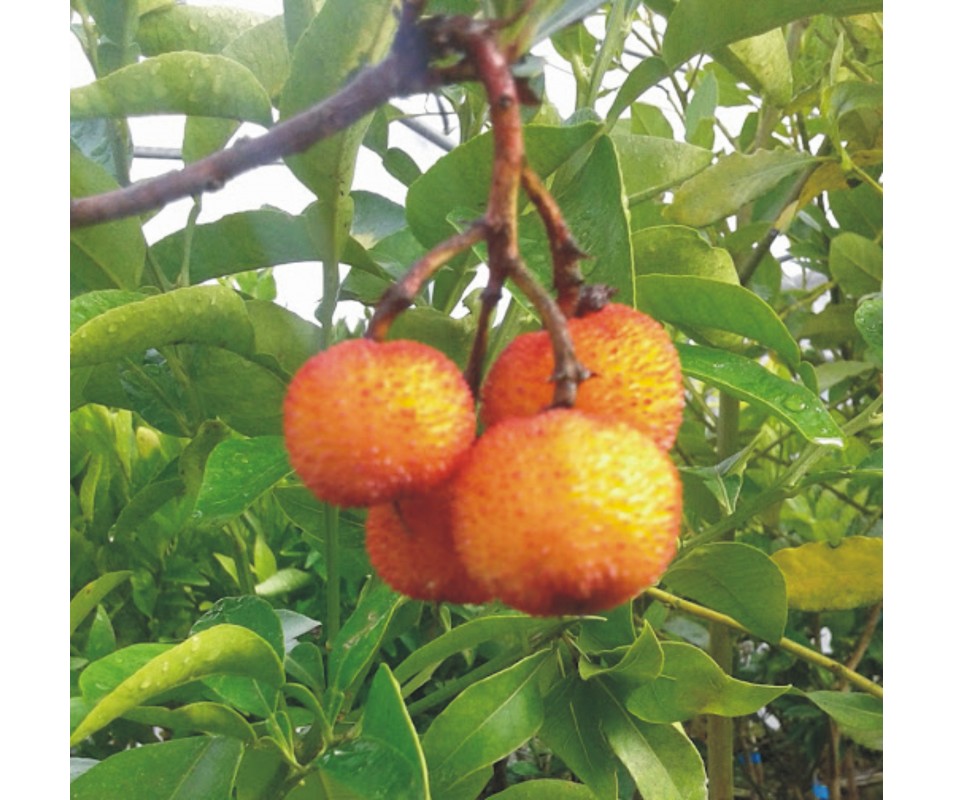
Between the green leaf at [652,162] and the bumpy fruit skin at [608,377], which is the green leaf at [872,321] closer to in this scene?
the green leaf at [652,162]

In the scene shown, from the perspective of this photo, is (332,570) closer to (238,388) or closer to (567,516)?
(238,388)

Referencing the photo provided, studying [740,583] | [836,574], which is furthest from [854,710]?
[740,583]

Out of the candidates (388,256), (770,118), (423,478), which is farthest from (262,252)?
(770,118)

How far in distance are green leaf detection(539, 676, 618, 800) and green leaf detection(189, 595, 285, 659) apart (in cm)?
19

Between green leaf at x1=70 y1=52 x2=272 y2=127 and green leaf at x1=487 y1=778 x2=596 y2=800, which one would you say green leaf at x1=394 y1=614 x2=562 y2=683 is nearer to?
green leaf at x1=487 y1=778 x2=596 y2=800

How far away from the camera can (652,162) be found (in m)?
0.60

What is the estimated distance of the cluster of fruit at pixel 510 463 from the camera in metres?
0.26

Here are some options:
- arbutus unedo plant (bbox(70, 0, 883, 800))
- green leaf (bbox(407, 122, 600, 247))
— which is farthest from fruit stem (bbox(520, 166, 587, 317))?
green leaf (bbox(407, 122, 600, 247))

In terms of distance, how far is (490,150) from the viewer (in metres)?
0.47

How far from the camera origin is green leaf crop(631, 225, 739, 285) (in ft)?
1.82

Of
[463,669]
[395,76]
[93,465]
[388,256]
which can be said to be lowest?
[463,669]
